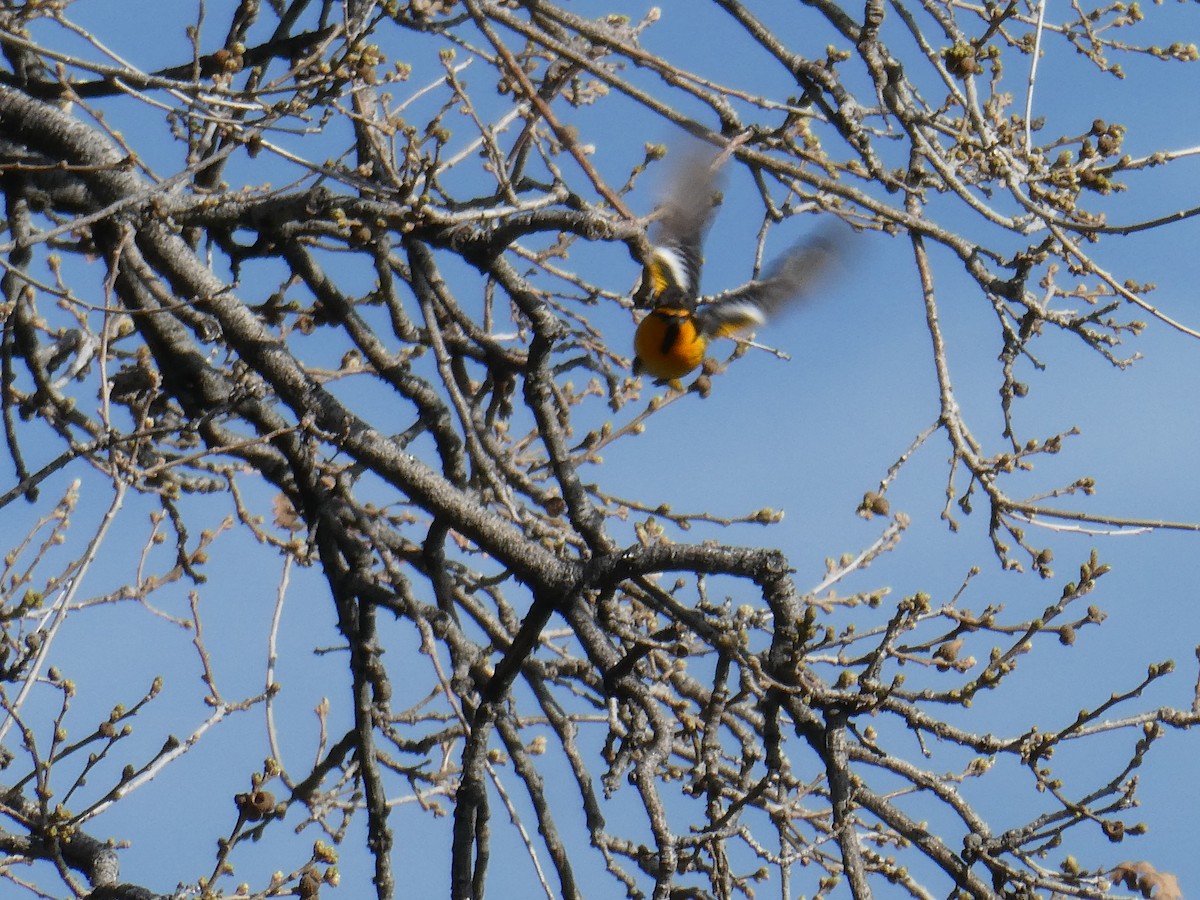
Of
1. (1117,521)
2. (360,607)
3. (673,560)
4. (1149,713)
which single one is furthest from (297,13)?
(1149,713)

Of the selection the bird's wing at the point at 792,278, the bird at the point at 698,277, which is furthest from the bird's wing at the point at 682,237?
the bird's wing at the point at 792,278

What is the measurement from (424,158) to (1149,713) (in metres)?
2.31

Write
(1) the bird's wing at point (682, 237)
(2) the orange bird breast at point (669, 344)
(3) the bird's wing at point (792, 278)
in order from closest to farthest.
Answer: (1) the bird's wing at point (682, 237) < (3) the bird's wing at point (792, 278) < (2) the orange bird breast at point (669, 344)

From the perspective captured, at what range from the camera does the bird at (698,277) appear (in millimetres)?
4734

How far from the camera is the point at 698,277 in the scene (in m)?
5.32

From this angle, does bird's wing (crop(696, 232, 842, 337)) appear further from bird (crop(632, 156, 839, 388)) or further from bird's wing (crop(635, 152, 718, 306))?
bird's wing (crop(635, 152, 718, 306))

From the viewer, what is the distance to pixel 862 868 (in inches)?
116

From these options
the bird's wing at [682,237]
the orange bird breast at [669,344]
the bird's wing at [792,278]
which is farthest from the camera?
the orange bird breast at [669,344]

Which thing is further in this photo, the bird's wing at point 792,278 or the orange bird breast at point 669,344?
the orange bird breast at point 669,344

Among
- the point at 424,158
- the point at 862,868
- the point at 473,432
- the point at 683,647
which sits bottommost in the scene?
the point at 862,868

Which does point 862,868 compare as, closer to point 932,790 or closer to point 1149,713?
point 932,790

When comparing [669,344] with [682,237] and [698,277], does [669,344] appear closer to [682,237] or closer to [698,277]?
[698,277]

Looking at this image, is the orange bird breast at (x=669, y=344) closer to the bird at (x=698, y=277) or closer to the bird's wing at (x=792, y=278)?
the bird at (x=698, y=277)

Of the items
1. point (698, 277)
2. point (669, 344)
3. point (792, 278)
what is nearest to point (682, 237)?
point (698, 277)
